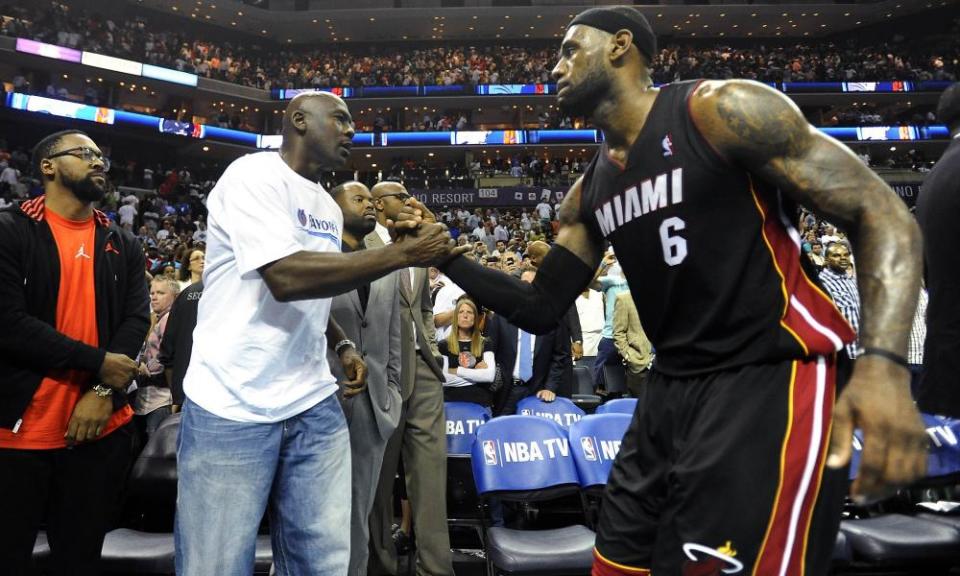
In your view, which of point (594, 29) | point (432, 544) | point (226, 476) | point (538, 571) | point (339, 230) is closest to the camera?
point (594, 29)

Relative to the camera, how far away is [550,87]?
2975 centimetres

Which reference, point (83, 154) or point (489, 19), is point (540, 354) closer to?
point (83, 154)

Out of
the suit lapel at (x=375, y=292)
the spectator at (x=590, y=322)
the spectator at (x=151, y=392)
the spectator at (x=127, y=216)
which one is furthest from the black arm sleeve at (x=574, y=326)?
the spectator at (x=127, y=216)

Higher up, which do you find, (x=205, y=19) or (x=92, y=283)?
(x=205, y=19)

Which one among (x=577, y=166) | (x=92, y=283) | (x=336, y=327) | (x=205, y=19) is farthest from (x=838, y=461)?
(x=205, y=19)

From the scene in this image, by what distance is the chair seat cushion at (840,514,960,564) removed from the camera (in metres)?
3.21

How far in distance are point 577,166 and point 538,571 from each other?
28.4m

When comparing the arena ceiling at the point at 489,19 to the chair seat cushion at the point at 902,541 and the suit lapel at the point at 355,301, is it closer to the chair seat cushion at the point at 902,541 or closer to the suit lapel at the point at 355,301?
the suit lapel at the point at 355,301

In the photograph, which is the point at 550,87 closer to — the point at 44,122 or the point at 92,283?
the point at 44,122

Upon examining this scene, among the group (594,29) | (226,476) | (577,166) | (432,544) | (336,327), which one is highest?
(577,166)

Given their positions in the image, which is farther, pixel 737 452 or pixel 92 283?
pixel 92 283

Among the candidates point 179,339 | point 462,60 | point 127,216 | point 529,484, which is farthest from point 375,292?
point 462,60

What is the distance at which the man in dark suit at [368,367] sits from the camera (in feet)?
10.5

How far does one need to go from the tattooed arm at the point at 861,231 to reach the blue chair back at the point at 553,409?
355 cm
